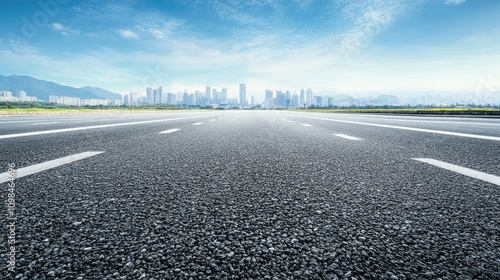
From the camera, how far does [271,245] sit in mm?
1247

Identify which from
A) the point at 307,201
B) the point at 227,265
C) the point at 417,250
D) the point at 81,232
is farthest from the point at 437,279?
the point at 81,232

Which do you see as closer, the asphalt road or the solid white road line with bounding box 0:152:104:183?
the asphalt road

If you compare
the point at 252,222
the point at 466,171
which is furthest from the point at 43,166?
the point at 466,171

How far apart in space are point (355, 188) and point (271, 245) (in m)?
1.15

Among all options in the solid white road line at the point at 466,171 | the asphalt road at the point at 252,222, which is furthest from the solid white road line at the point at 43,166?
the solid white road line at the point at 466,171

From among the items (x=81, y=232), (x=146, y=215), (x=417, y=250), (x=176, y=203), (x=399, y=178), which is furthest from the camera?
(x=399, y=178)

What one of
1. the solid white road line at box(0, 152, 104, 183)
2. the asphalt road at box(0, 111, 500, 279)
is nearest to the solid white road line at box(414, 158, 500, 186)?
the asphalt road at box(0, 111, 500, 279)

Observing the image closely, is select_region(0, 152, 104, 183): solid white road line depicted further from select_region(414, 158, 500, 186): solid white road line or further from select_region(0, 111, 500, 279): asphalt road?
select_region(414, 158, 500, 186): solid white road line

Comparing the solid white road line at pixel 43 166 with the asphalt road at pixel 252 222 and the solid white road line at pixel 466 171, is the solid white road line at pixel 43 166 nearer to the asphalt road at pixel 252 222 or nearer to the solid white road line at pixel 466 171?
the asphalt road at pixel 252 222

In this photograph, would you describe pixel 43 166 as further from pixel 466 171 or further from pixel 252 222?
pixel 466 171

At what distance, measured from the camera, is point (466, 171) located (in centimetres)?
276

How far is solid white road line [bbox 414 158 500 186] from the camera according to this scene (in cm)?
244

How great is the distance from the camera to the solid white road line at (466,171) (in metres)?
Answer: 2.44

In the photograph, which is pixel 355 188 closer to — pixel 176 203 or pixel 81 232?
pixel 176 203
